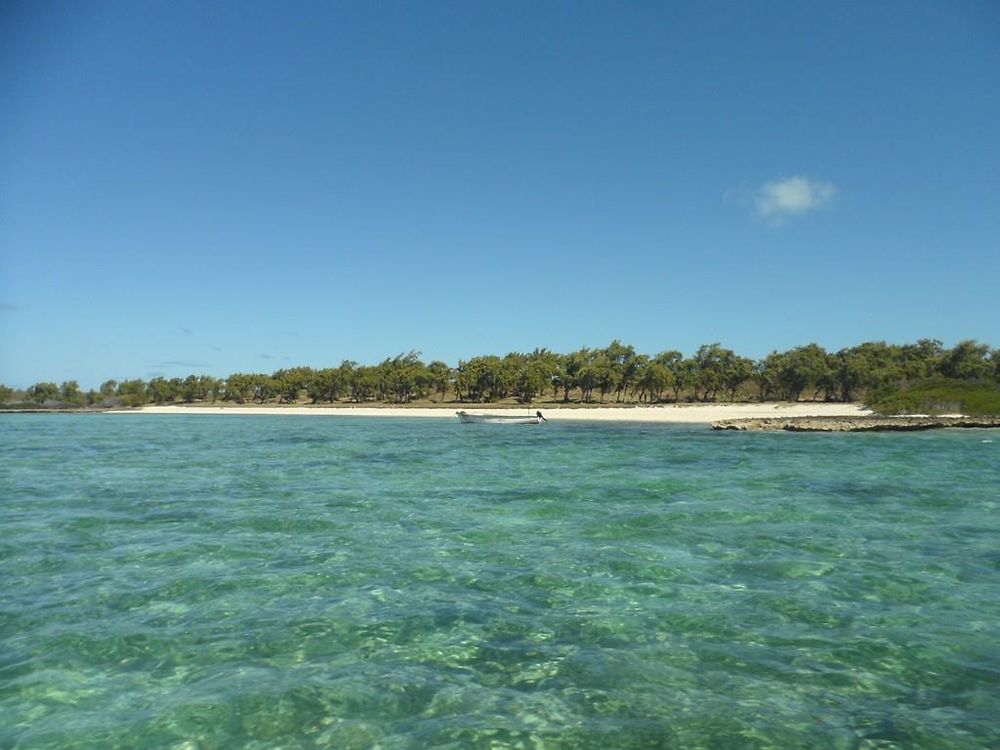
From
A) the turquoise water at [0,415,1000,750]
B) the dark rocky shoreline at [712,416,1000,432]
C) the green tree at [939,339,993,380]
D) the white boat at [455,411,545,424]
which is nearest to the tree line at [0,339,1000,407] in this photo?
the green tree at [939,339,993,380]

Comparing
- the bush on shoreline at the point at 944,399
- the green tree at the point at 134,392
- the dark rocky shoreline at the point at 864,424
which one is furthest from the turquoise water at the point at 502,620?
the green tree at the point at 134,392

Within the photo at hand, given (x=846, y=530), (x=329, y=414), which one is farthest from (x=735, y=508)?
(x=329, y=414)

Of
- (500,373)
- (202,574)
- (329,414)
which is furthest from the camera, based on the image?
(500,373)

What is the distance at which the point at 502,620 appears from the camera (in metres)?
9.42

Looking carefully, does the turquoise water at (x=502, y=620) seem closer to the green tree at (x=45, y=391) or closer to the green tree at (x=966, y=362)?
the green tree at (x=966, y=362)

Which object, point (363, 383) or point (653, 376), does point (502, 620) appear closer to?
point (653, 376)

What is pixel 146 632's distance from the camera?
350 inches

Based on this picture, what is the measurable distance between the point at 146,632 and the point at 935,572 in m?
13.7

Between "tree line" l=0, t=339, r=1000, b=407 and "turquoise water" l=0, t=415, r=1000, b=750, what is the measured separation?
78.8 metres

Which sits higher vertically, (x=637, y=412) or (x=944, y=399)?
(x=944, y=399)

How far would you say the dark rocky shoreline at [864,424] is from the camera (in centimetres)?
5581

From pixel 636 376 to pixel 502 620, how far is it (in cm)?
10401

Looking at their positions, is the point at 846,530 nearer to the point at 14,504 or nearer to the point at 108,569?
the point at 108,569

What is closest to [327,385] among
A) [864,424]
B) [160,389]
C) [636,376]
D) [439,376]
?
[439,376]
